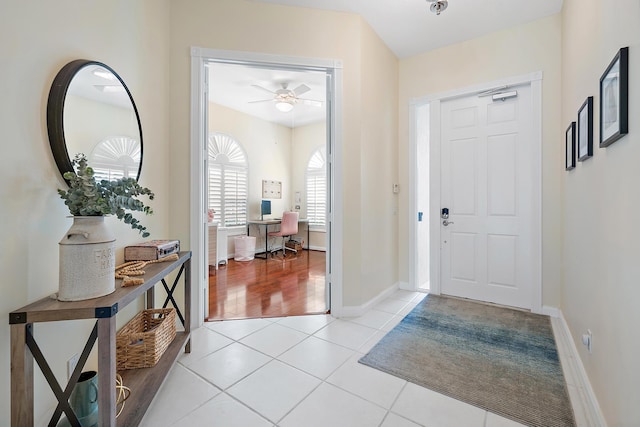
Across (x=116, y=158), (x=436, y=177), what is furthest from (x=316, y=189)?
(x=116, y=158)

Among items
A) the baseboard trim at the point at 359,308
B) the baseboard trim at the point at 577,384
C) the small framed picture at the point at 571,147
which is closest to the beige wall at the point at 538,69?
the small framed picture at the point at 571,147

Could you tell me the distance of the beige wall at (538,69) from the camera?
2744mm

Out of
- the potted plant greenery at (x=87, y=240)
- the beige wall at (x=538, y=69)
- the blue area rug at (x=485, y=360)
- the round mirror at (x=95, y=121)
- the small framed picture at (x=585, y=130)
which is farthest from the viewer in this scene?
the beige wall at (x=538, y=69)

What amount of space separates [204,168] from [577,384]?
3089mm

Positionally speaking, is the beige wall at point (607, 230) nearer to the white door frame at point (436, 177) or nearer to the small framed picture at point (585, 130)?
the small framed picture at point (585, 130)

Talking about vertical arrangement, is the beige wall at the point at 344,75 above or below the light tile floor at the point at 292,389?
above

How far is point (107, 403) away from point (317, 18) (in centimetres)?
314

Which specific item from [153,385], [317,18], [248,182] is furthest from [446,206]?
[248,182]

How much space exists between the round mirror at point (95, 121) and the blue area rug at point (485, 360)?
207 cm

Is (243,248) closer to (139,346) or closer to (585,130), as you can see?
(139,346)

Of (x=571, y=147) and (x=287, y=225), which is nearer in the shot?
(x=571, y=147)

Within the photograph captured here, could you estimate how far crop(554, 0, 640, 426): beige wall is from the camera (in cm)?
108

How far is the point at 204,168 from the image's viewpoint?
253 centimetres

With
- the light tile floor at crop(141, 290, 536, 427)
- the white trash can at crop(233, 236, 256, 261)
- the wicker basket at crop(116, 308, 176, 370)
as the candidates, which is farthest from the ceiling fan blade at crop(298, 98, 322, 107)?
the wicker basket at crop(116, 308, 176, 370)
